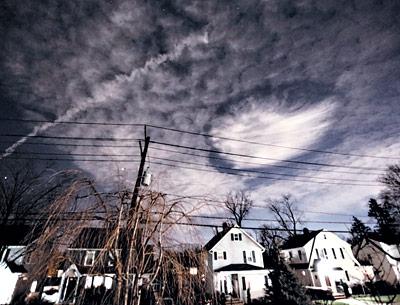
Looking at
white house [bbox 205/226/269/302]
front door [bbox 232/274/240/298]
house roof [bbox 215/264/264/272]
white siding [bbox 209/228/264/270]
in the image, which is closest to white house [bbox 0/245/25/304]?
white house [bbox 205/226/269/302]

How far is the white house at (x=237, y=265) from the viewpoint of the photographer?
2467cm

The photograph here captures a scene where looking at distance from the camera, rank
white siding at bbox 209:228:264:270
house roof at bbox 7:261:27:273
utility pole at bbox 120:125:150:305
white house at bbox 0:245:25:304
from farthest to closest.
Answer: white siding at bbox 209:228:264:270, house roof at bbox 7:261:27:273, white house at bbox 0:245:25:304, utility pole at bbox 120:125:150:305

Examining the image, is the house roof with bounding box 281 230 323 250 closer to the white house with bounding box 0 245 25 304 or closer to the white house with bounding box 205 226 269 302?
the white house with bounding box 205 226 269 302

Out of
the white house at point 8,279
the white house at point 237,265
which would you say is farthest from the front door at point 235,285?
the white house at point 8,279

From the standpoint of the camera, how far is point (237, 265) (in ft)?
88.2

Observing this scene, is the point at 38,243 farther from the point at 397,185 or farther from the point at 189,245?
the point at 397,185

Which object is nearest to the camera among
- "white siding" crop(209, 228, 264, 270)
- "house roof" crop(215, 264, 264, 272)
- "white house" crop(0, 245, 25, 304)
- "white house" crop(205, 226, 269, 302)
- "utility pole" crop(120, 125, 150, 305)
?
"utility pole" crop(120, 125, 150, 305)

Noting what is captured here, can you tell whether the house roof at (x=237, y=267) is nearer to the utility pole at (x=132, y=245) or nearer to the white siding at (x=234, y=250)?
the white siding at (x=234, y=250)

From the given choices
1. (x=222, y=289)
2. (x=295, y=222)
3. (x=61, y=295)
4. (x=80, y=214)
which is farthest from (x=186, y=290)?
(x=295, y=222)

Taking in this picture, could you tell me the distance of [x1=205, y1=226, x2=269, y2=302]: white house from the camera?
→ 24672mm

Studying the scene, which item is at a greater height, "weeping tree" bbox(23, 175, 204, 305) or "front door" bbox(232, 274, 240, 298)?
"weeping tree" bbox(23, 175, 204, 305)

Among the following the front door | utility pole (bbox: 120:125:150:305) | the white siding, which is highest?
the white siding

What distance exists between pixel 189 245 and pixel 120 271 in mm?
1414

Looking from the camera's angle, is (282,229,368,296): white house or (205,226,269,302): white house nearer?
(205,226,269,302): white house
